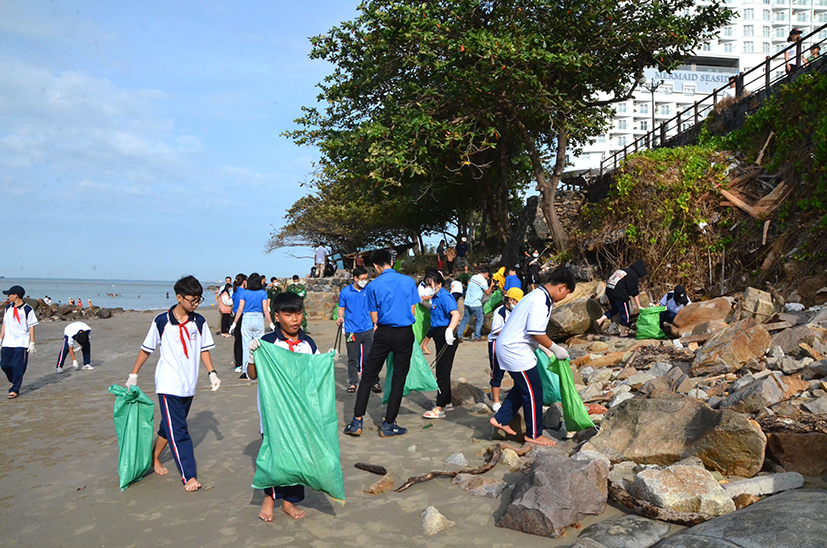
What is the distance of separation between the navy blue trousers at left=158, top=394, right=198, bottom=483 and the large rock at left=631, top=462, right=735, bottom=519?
322cm

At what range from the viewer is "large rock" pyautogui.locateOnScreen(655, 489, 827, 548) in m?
2.72

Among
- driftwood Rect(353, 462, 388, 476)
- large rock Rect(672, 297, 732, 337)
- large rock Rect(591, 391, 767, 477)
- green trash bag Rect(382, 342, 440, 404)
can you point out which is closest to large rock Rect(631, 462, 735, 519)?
large rock Rect(591, 391, 767, 477)

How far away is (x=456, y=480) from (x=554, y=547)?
3.85 feet

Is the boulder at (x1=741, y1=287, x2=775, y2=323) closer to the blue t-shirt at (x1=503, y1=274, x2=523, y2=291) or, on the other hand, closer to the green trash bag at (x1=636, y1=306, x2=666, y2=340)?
the green trash bag at (x1=636, y1=306, x2=666, y2=340)

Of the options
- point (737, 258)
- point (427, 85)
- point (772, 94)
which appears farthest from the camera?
point (427, 85)

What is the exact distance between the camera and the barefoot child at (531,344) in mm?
4824

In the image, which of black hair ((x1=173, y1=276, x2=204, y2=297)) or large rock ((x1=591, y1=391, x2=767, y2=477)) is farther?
black hair ((x1=173, y1=276, x2=204, y2=297))

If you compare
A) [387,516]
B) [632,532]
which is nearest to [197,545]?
[387,516]

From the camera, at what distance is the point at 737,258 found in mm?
11852

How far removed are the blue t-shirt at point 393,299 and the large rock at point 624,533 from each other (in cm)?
267

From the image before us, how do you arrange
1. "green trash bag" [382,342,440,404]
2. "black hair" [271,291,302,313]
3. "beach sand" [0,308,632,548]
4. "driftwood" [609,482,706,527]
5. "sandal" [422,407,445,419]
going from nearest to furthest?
1. "driftwood" [609,482,706,527]
2. "beach sand" [0,308,632,548]
3. "black hair" [271,291,302,313]
4. "green trash bag" [382,342,440,404]
5. "sandal" [422,407,445,419]

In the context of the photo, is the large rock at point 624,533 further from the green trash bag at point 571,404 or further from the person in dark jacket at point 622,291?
the person in dark jacket at point 622,291

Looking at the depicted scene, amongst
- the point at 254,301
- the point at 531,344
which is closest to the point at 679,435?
the point at 531,344

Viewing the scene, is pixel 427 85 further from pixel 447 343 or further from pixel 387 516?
pixel 387 516
